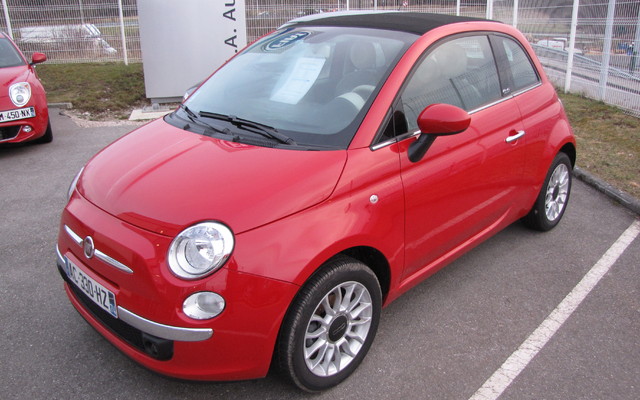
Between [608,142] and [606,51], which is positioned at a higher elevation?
[606,51]

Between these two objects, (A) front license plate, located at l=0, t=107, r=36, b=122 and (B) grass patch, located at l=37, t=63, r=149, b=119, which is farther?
(B) grass patch, located at l=37, t=63, r=149, b=119

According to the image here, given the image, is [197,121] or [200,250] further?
[197,121]

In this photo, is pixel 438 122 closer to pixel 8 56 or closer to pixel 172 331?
pixel 172 331

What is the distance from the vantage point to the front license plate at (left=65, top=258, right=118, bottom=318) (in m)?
2.31

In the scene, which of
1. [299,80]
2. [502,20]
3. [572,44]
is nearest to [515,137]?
[299,80]

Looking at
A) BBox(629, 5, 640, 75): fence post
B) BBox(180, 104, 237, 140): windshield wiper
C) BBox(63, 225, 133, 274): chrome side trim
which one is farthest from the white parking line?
BBox(629, 5, 640, 75): fence post

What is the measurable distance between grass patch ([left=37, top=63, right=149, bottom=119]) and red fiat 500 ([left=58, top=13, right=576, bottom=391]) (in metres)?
6.26

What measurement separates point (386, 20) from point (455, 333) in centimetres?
195

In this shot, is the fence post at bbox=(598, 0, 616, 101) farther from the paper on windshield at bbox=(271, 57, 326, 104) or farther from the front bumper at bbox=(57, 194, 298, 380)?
the front bumper at bbox=(57, 194, 298, 380)

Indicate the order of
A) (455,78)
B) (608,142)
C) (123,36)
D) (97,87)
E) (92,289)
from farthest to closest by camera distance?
(123,36), (97,87), (608,142), (455,78), (92,289)

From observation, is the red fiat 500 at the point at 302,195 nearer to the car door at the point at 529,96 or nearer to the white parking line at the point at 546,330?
the car door at the point at 529,96

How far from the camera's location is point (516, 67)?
12.3 ft

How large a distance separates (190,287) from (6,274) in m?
2.22

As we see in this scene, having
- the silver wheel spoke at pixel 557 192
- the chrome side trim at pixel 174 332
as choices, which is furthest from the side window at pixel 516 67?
the chrome side trim at pixel 174 332
